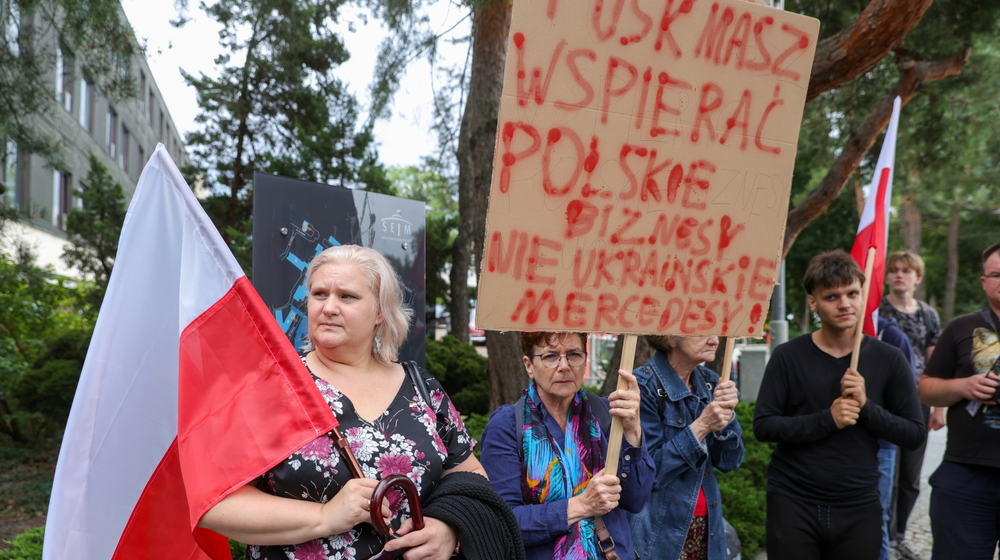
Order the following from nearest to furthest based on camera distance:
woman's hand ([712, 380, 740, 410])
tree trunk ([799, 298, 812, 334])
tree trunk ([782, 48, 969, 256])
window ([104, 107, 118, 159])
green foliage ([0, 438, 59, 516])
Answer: woman's hand ([712, 380, 740, 410])
green foliage ([0, 438, 59, 516])
tree trunk ([782, 48, 969, 256])
window ([104, 107, 118, 159])
tree trunk ([799, 298, 812, 334])

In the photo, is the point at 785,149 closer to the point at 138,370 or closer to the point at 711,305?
the point at 711,305

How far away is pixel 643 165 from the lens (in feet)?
7.41

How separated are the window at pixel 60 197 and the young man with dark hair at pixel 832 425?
22.3m

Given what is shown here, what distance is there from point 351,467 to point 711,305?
1237mm

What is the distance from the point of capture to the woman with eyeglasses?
2.28m

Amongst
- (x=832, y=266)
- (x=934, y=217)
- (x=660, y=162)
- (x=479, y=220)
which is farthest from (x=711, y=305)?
(x=934, y=217)

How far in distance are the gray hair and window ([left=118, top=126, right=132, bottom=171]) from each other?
31960 mm

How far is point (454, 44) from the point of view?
21.3 feet

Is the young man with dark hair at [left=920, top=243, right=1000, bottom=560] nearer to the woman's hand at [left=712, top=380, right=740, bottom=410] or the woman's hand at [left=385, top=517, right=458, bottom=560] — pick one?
the woman's hand at [left=712, top=380, right=740, bottom=410]

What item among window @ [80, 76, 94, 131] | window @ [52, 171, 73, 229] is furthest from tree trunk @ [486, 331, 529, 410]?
window @ [80, 76, 94, 131]

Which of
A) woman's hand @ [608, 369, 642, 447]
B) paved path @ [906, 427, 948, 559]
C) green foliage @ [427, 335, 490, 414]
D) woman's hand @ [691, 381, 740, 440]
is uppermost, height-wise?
woman's hand @ [608, 369, 642, 447]

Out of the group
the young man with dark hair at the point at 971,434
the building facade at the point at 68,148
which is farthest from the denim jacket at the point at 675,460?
the building facade at the point at 68,148

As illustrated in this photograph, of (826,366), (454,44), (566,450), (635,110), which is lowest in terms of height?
(566,450)

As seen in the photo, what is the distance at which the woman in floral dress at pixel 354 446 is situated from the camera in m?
1.75
